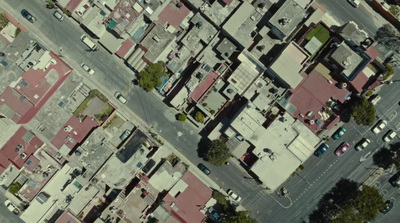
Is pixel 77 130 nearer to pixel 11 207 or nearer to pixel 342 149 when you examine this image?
pixel 11 207

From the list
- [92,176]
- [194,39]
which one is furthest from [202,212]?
[194,39]

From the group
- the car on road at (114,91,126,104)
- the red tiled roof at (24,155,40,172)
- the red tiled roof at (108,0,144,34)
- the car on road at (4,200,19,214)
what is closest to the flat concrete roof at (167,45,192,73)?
the red tiled roof at (108,0,144,34)

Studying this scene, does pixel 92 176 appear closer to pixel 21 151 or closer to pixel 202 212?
pixel 21 151

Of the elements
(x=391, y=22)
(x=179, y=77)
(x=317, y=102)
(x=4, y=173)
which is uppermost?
(x=391, y=22)

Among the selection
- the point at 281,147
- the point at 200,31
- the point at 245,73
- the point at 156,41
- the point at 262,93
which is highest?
the point at 200,31

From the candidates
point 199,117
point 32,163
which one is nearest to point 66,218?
point 32,163

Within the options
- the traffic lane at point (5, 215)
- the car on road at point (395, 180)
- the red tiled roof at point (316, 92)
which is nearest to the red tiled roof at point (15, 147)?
the traffic lane at point (5, 215)

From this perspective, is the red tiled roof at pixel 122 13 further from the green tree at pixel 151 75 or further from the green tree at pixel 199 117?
the green tree at pixel 199 117
